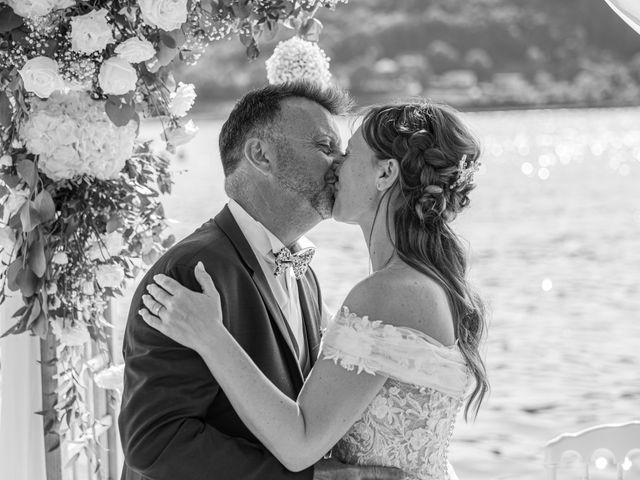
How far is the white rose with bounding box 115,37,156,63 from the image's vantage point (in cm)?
209

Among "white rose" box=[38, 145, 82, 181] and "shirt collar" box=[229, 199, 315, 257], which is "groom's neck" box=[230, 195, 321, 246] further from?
"white rose" box=[38, 145, 82, 181]

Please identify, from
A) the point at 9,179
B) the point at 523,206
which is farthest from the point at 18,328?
the point at 523,206

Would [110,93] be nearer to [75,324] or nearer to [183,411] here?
[75,324]

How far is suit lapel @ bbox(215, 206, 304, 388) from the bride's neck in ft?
0.74

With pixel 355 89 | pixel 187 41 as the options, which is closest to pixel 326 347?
pixel 187 41

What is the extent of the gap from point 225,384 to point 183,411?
4.1 inches

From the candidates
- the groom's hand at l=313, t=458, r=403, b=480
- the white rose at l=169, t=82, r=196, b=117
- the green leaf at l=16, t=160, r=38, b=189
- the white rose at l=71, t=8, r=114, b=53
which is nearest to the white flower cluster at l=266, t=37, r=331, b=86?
the white rose at l=169, t=82, r=196, b=117

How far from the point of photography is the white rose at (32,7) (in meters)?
2.03

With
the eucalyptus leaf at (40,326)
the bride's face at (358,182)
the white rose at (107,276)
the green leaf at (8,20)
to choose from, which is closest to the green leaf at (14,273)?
the eucalyptus leaf at (40,326)

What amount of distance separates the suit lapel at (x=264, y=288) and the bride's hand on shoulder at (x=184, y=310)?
15 centimetres

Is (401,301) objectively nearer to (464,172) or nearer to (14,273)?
(464,172)

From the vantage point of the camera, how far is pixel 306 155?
2.13 metres

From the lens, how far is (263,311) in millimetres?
1952

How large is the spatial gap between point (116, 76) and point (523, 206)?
18.0 m
